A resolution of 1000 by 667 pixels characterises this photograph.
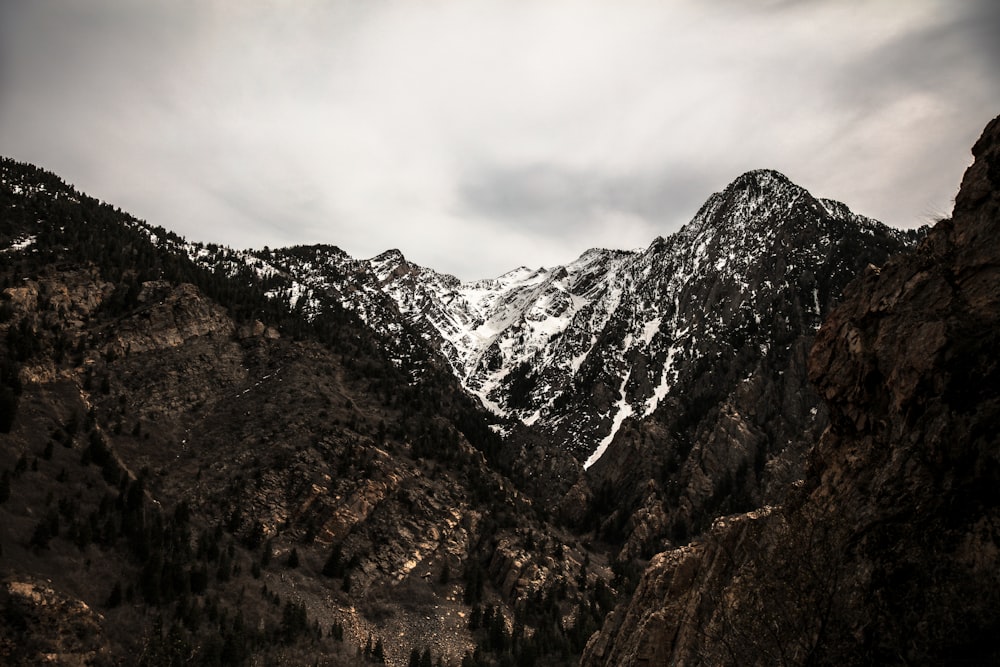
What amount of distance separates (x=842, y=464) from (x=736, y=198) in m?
194

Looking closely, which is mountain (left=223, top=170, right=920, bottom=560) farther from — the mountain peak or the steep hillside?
the steep hillside

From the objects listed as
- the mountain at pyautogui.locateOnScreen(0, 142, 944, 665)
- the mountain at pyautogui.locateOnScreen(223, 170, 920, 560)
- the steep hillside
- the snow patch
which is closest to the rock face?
the mountain at pyautogui.locateOnScreen(0, 142, 944, 665)

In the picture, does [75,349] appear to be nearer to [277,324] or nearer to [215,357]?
[215,357]

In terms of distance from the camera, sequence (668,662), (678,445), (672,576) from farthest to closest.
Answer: (678,445), (672,576), (668,662)

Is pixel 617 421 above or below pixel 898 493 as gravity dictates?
above

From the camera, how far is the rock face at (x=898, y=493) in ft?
44.7

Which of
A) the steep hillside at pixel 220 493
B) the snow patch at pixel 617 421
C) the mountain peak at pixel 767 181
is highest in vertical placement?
the mountain peak at pixel 767 181

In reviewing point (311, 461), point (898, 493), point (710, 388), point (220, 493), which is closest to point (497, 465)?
point (311, 461)

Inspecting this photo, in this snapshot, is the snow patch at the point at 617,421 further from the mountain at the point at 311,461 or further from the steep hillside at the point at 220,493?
Answer: the steep hillside at the point at 220,493

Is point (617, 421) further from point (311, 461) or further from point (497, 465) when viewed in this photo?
point (311, 461)

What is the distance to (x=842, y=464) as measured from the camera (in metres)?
22.9

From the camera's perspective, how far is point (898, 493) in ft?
55.9

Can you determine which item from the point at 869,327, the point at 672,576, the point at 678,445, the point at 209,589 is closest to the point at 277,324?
the point at 209,589

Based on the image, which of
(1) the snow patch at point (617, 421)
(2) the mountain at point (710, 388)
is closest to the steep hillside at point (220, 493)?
(2) the mountain at point (710, 388)
